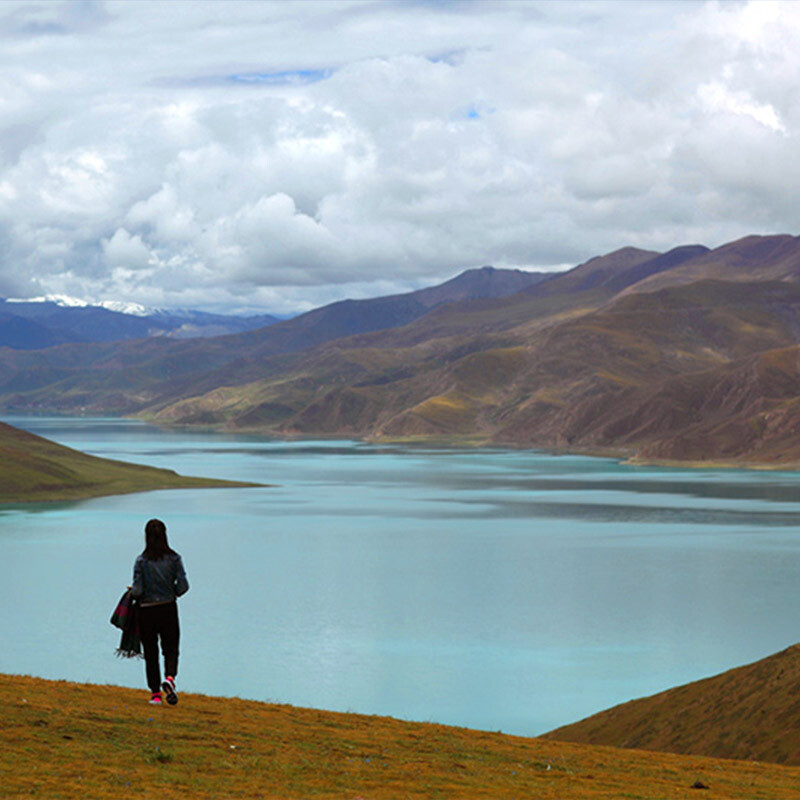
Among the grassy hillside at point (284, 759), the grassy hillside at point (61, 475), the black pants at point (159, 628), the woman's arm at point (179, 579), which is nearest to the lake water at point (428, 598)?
the grassy hillside at point (61, 475)

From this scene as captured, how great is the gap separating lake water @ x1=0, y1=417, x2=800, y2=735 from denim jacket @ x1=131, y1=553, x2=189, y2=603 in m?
26.0

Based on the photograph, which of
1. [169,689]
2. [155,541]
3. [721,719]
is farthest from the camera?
[721,719]

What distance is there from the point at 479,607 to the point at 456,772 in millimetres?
51535

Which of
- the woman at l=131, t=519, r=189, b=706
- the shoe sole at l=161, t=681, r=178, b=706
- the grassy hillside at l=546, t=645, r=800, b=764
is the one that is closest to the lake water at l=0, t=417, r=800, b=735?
the grassy hillside at l=546, t=645, r=800, b=764

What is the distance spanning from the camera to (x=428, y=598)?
75875mm

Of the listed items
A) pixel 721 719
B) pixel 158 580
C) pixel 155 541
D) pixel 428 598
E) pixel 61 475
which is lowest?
pixel 721 719

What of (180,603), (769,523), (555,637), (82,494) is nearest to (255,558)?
(180,603)

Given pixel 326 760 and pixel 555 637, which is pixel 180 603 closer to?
pixel 555 637

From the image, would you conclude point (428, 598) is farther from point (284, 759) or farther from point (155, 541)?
point (155, 541)

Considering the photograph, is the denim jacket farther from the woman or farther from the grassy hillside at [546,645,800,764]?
the grassy hillside at [546,645,800,764]

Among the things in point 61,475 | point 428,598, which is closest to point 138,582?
point 428,598

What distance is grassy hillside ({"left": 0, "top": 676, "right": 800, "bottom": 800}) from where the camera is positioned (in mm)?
17812

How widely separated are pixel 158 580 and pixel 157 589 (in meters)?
0.20

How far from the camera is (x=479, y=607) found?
72.1m
